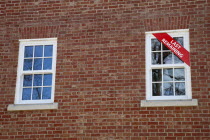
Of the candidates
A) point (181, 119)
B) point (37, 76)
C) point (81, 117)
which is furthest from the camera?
point (37, 76)

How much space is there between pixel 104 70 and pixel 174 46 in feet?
6.37

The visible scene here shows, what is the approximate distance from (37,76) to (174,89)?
12.4 feet

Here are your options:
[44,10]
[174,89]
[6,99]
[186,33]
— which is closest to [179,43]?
[186,33]

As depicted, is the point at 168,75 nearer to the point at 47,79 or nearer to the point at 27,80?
the point at 47,79

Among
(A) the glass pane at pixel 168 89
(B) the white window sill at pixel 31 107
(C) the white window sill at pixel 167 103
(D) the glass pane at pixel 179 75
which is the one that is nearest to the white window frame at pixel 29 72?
(B) the white window sill at pixel 31 107

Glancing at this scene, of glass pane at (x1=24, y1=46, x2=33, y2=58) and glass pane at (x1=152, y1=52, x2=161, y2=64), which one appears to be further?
glass pane at (x1=24, y1=46, x2=33, y2=58)

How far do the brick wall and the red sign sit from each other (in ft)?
0.60

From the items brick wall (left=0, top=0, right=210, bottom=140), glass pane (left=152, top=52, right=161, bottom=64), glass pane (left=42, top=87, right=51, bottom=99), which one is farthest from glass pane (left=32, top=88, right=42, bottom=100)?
glass pane (left=152, top=52, right=161, bottom=64)

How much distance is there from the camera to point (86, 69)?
941 centimetres

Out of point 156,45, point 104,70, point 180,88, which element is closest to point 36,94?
point 104,70

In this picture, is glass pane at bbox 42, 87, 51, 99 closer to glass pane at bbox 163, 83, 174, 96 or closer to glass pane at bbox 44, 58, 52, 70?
glass pane at bbox 44, 58, 52, 70

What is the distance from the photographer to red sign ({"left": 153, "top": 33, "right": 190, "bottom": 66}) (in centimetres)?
899

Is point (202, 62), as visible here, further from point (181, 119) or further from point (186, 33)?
point (181, 119)

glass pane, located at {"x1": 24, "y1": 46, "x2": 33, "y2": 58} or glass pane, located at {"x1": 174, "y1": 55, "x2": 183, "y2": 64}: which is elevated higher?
glass pane, located at {"x1": 24, "y1": 46, "x2": 33, "y2": 58}
